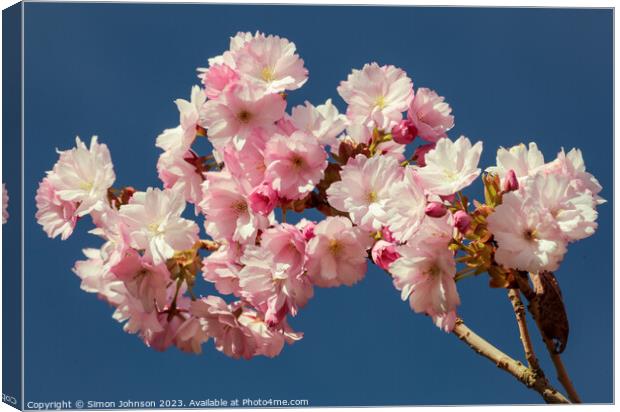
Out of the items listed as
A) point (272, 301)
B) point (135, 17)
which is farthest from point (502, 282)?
point (135, 17)

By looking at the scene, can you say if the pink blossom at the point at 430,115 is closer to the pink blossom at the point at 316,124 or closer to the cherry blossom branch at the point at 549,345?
the pink blossom at the point at 316,124

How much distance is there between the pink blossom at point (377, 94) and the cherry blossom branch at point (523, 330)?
0.39 meters

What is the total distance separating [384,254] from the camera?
1.59m

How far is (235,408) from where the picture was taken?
7.19 feet

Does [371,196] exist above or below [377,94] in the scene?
below

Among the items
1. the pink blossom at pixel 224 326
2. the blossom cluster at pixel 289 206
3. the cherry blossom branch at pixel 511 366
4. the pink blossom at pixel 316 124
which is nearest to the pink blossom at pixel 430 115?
the blossom cluster at pixel 289 206

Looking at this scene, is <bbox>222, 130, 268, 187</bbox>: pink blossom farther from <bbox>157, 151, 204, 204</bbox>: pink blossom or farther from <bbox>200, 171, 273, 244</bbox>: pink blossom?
<bbox>157, 151, 204, 204</bbox>: pink blossom

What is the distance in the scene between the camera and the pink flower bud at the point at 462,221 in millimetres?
1501

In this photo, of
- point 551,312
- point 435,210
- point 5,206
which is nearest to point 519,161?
point 435,210

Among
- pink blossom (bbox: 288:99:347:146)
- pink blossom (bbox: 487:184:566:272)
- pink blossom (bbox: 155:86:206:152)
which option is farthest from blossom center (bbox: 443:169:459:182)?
pink blossom (bbox: 155:86:206:152)

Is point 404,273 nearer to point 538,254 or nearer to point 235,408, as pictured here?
point 538,254

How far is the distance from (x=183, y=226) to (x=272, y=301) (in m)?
0.20

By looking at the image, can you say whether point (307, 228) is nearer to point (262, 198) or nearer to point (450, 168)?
point (262, 198)

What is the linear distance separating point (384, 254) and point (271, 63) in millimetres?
413
